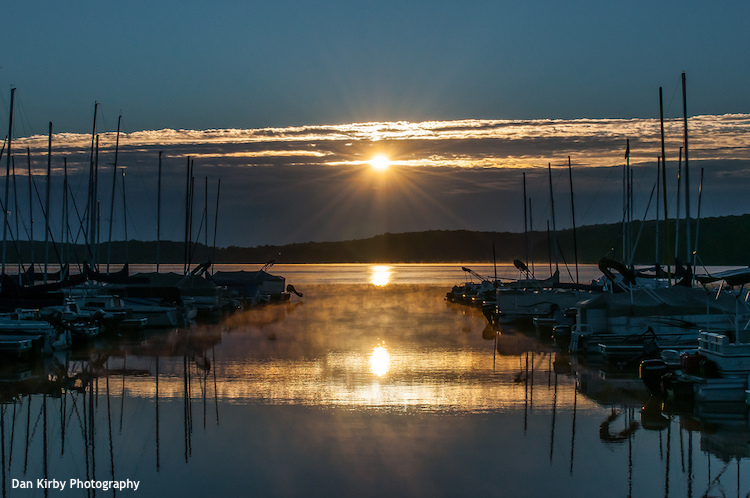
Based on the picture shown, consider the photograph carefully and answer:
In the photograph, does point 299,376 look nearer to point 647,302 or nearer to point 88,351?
point 88,351

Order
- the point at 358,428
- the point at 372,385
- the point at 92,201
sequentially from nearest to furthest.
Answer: the point at 358,428 → the point at 372,385 → the point at 92,201

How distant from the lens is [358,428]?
16250 mm

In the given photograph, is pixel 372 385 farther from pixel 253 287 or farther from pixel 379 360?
pixel 253 287

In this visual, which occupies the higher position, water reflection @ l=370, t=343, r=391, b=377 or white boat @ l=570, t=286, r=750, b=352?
white boat @ l=570, t=286, r=750, b=352

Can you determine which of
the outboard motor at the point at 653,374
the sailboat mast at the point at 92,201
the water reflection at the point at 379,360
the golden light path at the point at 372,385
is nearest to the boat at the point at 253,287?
the sailboat mast at the point at 92,201

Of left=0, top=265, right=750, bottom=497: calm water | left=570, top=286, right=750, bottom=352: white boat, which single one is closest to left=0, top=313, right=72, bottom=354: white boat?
left=0, top=265, right=750, bottom=497: calm water

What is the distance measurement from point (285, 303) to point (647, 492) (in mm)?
50950

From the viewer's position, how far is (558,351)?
30062 mm

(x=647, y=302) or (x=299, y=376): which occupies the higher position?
(x=647, y=302)

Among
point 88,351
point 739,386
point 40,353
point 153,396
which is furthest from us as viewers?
point 88,351

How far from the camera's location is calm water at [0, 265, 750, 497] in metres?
12.9

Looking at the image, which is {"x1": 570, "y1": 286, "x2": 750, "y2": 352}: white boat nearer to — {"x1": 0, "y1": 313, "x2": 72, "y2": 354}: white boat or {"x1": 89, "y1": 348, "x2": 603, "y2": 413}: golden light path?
{"x1": 89, "y1": 348, "x2": 603, "y2": 413}: golden light path

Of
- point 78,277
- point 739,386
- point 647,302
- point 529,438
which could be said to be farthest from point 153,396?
point 78,277

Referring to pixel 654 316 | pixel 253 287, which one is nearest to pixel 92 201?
pixel 253 287
